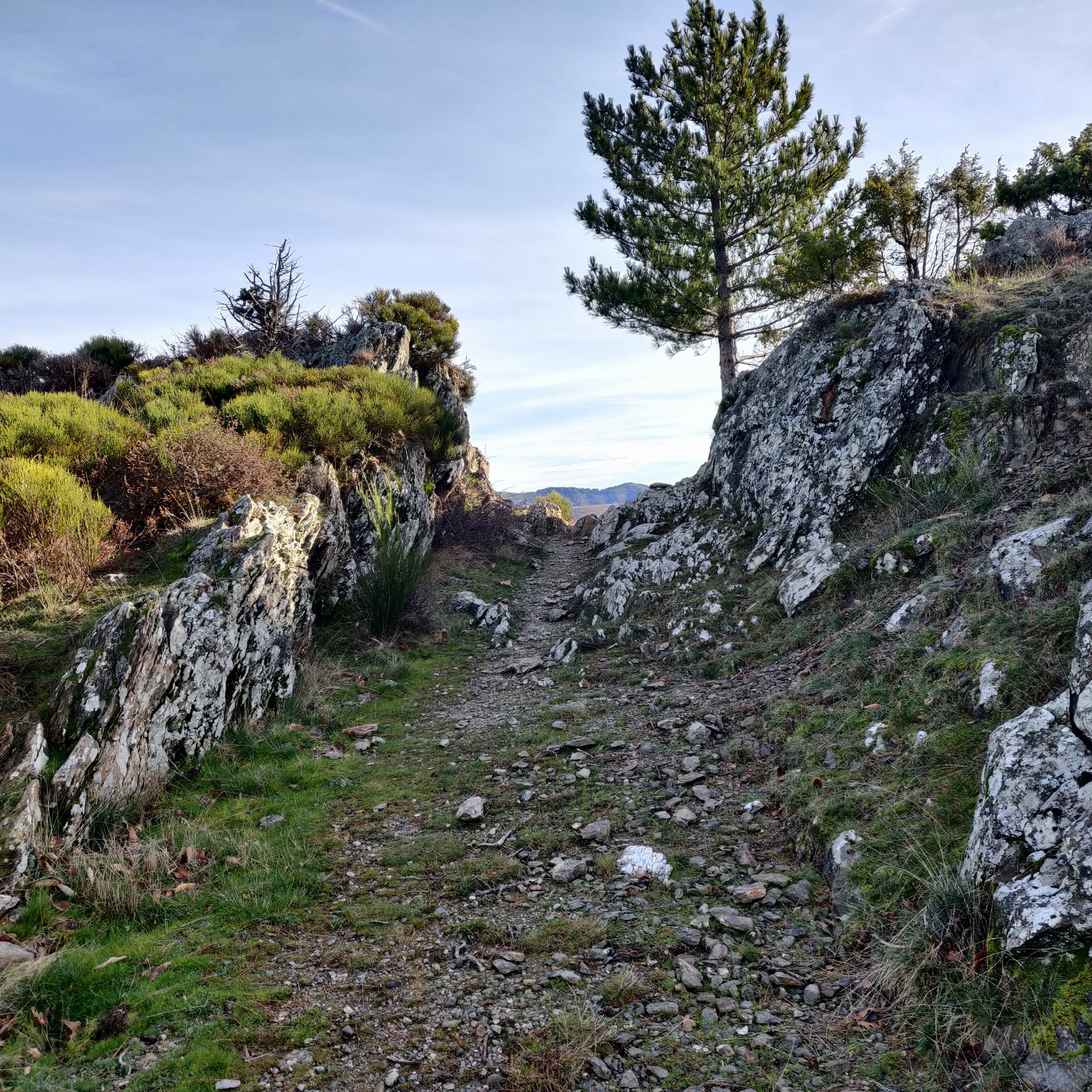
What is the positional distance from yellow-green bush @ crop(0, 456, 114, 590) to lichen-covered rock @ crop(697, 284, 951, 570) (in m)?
9.61

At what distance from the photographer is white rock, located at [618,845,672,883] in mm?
4293

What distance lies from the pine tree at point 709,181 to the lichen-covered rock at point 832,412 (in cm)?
471

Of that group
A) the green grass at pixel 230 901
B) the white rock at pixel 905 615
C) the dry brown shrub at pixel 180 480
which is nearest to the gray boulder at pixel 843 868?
the green grass at pixel 230 901

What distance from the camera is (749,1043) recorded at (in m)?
2.93

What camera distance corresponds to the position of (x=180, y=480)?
879cm

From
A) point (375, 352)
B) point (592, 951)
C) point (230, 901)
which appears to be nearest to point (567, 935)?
point (592, 951)

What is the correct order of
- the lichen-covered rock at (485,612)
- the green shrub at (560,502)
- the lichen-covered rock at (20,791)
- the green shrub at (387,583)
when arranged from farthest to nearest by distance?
the green shrub at (560,502) → the lichen-covered rock at (485,612) → the green shrub at (387,583) → the lichen-covered rock at (20,791)

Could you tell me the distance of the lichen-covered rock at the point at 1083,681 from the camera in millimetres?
3113

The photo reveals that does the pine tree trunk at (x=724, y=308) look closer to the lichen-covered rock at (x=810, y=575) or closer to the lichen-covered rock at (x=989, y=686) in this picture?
the lichen-covered rock at (x=810, y=575)

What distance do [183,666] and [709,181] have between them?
15.7 meters

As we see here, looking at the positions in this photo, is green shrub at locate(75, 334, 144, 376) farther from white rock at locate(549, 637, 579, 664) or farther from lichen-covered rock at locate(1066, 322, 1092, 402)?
lichen-covered rock at locate(1066, 322, 1092, 402)

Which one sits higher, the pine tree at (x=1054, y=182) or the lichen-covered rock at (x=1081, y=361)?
the pine tree at (x=1054, y=182)

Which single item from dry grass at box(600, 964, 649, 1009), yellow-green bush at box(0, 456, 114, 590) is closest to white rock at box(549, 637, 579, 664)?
dry grass at box(600, 964, 649, 1009)

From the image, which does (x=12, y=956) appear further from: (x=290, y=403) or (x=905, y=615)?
(x=290, y=403)
